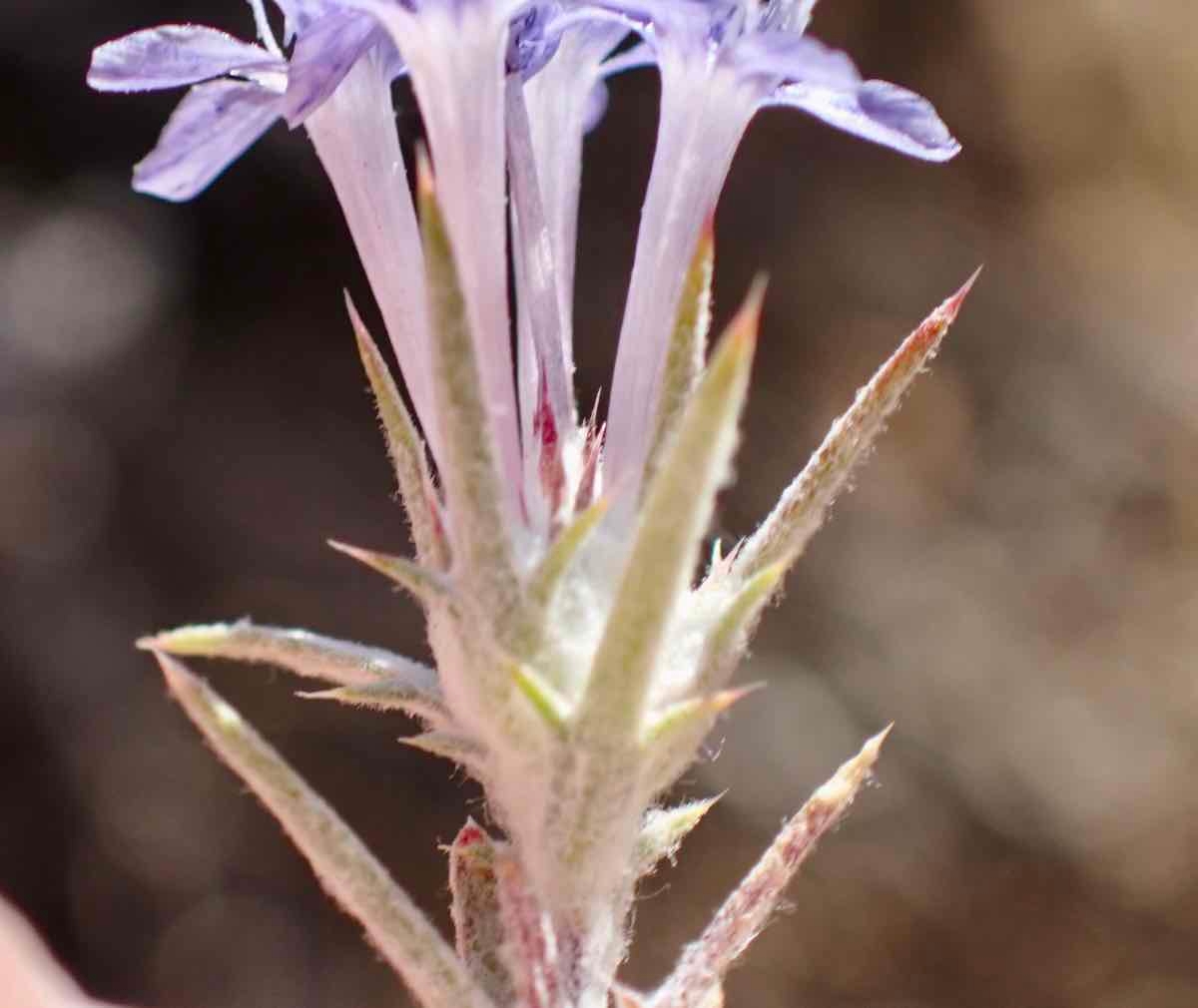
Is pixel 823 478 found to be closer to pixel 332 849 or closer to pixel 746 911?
pixel 746 911

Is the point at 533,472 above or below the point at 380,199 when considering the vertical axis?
below

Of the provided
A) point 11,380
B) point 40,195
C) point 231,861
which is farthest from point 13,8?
point 231,861

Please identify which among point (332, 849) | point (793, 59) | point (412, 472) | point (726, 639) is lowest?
point (332, 849)

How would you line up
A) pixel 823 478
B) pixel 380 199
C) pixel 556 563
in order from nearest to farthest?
1. pixel 556 563
2. pixel 823 478
3. pixel 380 199

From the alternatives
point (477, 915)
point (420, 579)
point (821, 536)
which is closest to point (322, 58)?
point (420, 579)

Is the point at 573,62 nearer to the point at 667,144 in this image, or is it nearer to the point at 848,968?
the point at 667,144

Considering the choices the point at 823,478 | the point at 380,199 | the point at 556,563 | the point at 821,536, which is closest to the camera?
the point at 556,563

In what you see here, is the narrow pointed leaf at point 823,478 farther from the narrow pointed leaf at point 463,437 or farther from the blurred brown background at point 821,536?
the blurred brown background at point 821,536

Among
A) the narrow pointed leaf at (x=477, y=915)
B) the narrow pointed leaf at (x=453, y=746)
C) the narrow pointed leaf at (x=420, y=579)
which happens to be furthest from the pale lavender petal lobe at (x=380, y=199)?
the narrow pointed leaf at (x=477, y=915)
